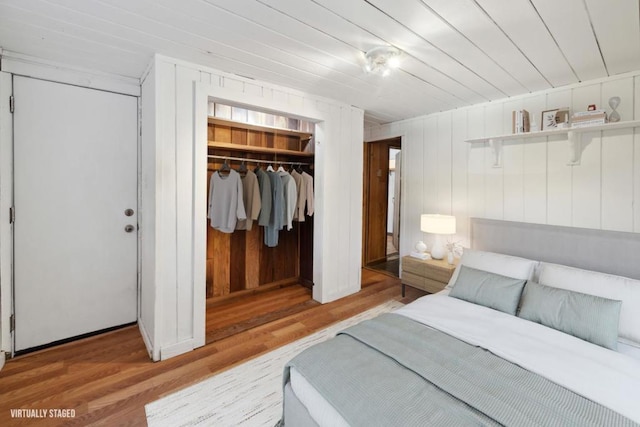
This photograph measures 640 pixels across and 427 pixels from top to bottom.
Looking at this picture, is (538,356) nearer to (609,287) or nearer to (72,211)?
(609,287)

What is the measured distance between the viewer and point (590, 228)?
8.02 ft

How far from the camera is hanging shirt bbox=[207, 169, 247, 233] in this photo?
287cm

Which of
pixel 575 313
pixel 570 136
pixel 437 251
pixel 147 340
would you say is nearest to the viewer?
pixel 575 313

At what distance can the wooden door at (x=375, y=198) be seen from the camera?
473 centimetres

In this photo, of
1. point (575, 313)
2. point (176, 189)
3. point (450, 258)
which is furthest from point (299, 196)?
point (575, 313)

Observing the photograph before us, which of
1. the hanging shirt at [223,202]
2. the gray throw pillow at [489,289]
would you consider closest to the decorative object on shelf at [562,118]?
the gray throw pillow at [489,289]

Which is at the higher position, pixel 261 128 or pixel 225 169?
pixel 261 128

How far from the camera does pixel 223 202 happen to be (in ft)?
9.44

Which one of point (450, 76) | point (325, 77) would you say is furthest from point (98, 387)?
point (450, 76)

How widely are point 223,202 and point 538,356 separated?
2.68 meters

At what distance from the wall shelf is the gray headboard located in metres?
0.63

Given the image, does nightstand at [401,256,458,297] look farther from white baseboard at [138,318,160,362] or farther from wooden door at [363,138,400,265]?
white baseboard at [138,318,160,362]

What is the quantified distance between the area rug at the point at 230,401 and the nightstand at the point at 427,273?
5.80 feet

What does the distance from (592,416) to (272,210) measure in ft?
9.27
